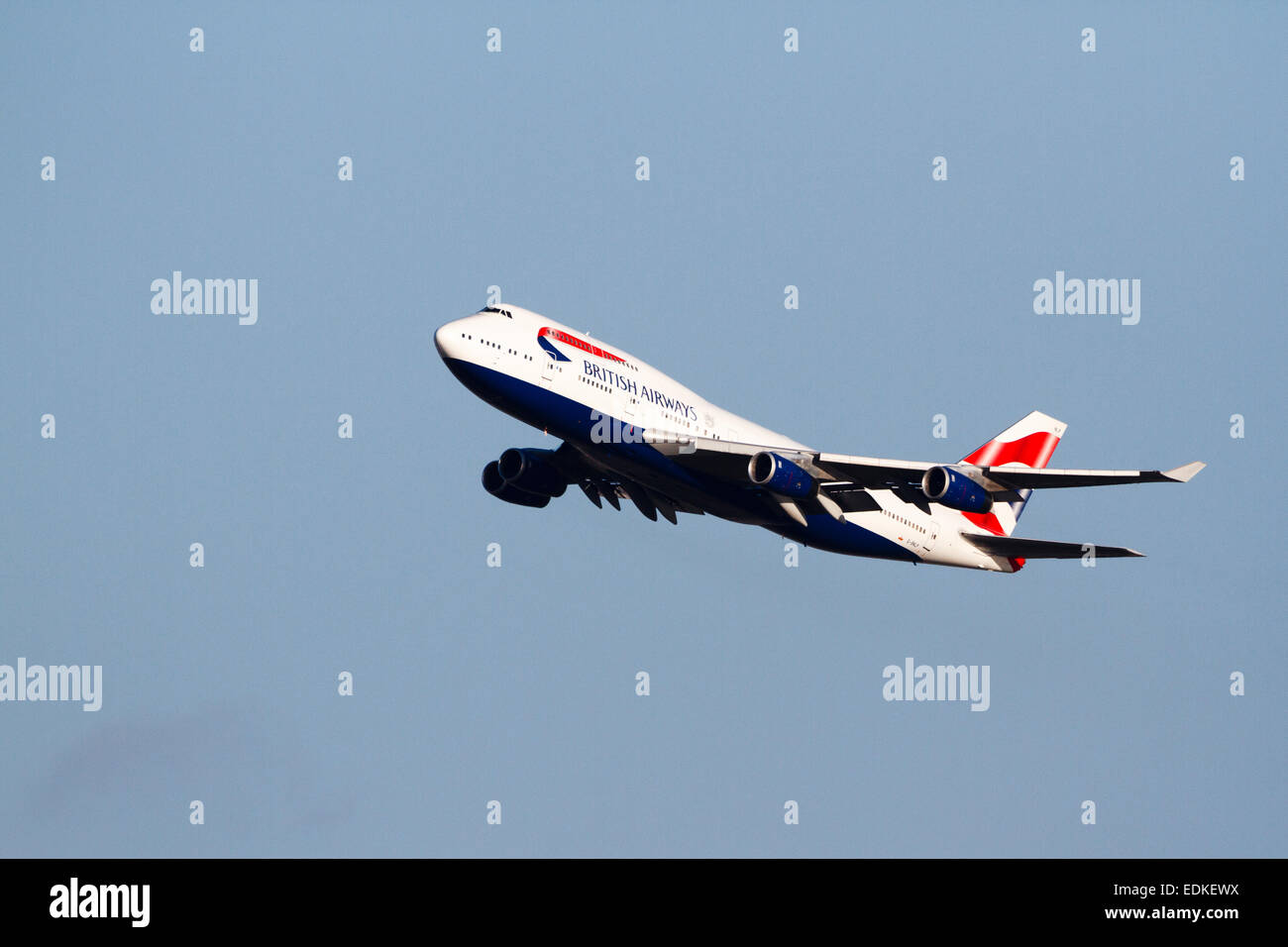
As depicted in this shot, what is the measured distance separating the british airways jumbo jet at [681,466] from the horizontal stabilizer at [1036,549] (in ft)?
0.23

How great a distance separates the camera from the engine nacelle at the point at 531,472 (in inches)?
2665

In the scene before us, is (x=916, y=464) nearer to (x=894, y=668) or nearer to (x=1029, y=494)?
(x=894, y=668)

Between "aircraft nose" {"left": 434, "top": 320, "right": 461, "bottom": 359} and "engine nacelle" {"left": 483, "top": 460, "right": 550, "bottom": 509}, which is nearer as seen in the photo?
"aircraft nose" {"left": 434, "top": 320, "right": 461, "bottom": 359}

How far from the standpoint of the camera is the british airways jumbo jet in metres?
59.2

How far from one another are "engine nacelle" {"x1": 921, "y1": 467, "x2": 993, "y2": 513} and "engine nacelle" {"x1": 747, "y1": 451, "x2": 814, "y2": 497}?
15.4ft

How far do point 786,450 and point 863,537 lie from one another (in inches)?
288

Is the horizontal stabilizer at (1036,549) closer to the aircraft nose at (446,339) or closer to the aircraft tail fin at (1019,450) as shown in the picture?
the aircraft tail fin at (1019,450)

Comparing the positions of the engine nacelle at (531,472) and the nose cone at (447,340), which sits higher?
the nose cone at (447,340)

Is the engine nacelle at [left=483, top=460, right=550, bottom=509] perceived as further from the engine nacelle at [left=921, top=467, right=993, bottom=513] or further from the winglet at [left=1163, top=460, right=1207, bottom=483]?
the winglet at [left=1163, top=460, right=1207, bottom=483]

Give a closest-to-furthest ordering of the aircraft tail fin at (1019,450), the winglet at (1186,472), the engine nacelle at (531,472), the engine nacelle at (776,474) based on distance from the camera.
A: 1. the winglet at (1186,472)
2. the engine nacelle at (776,474)
3. the engine nacelle at (531,472)
4. the aircraft tail fin at (1019,450)

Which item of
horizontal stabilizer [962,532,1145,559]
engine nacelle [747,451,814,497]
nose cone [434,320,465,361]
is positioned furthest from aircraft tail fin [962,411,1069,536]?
nose cone [434,320,465,361]

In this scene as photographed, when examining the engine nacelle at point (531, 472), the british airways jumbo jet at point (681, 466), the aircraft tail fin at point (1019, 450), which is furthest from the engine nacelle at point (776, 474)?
the aircraft tail fin at point (1019, 450)

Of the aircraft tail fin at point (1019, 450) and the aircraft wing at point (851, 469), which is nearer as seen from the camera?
the aircraft wing at point (851, 469)
